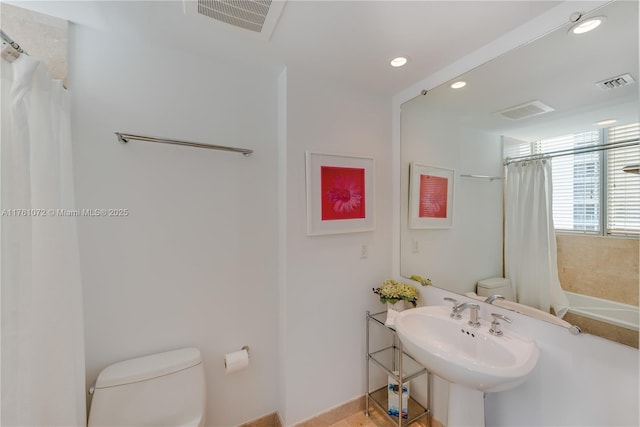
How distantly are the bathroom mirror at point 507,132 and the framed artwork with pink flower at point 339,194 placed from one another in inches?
12.7

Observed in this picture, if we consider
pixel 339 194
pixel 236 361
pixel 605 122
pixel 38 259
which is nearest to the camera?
pixel 38 259

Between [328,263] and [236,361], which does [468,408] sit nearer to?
[328,263]

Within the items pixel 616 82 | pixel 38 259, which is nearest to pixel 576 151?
pixel 616 82

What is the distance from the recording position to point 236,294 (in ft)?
5.18

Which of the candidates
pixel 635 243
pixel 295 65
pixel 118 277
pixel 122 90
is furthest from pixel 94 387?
pixel 635 243

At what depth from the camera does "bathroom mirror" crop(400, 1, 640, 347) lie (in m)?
0.98

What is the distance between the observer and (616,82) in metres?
1.00

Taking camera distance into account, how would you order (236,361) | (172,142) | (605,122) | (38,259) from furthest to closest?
(236,361) < (172,142) < (605,122) < (38,259)

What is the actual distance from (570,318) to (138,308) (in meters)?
2.10

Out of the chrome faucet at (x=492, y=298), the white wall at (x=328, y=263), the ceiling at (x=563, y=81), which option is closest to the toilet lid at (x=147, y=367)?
the white wall at (x=328, y=263)

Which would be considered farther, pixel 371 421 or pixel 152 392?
pixel 371 421

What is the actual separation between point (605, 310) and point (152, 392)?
2078 millimetres

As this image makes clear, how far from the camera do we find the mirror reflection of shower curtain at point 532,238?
118 centimetres

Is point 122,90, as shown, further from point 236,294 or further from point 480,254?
point 480,254
